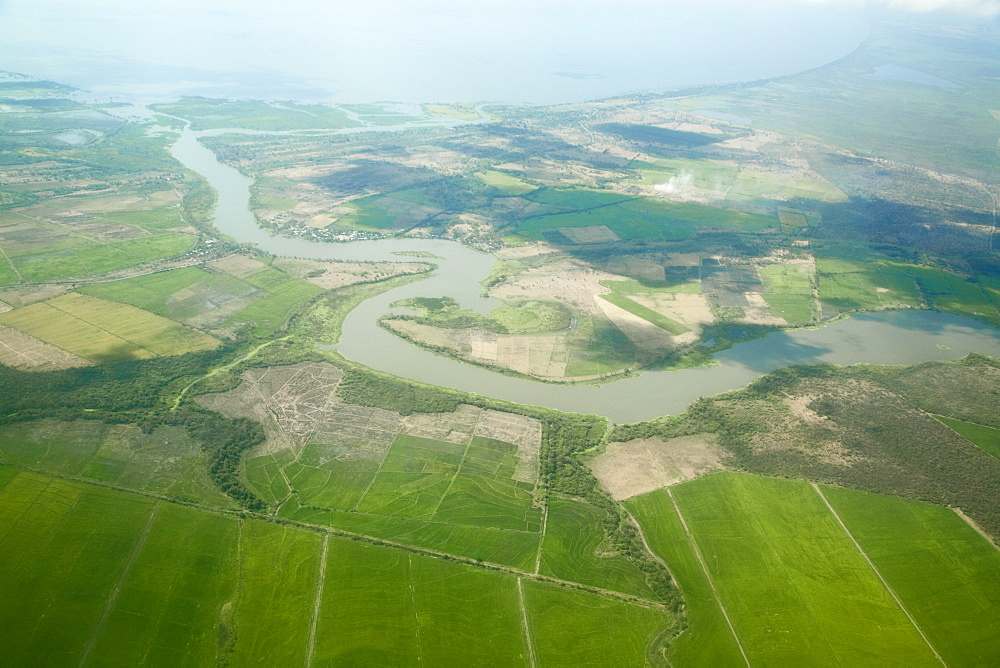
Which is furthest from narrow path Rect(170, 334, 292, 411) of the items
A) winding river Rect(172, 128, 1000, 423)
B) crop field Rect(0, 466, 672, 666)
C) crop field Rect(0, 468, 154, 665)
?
crop field Rect(0, 466, 672, 666)

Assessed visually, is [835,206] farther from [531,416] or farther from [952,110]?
[952,110]

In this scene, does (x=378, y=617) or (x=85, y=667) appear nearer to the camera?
(x=85, y=667)

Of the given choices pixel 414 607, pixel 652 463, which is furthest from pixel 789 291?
pixel 414 607

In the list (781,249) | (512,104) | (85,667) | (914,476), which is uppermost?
(512,104)

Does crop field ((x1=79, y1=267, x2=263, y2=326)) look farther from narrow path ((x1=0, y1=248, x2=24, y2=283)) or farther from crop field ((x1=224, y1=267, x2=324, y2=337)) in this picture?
narrow path ((x1=0, y1=248, x2=24, y2=283))

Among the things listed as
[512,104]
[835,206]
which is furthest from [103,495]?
[512,104]

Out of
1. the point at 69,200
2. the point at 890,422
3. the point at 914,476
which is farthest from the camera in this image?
the point at 69,200
